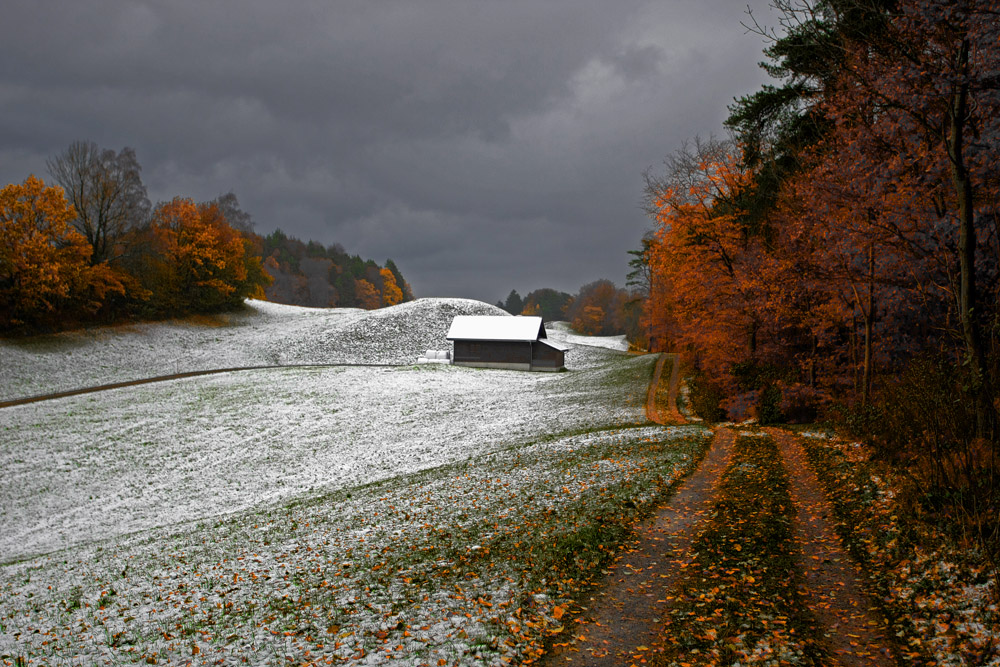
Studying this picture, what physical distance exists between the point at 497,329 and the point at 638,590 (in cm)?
4432

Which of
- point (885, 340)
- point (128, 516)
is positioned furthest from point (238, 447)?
point (885, 340)

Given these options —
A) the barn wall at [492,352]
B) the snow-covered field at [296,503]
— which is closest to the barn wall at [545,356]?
the barn wall at [492,352]

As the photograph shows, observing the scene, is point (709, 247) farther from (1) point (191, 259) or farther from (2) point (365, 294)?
(2) point (365, 294)

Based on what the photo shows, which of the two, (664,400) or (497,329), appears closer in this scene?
(664,400)

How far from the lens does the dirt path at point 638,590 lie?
19.8 ft

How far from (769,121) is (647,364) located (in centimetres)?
2392

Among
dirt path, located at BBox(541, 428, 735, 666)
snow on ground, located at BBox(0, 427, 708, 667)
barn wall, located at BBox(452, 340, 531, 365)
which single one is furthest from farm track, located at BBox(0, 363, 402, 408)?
dirt path, located at BBox(541, 428, 735, 666)

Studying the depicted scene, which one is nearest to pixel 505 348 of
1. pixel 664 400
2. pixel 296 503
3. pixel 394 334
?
pixel 394 334

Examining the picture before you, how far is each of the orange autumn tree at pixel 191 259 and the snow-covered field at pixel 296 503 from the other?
1591cm

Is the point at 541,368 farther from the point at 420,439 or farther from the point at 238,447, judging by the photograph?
the point at 238,447

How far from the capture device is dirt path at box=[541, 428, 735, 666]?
6.04 m

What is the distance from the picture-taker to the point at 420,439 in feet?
79.8

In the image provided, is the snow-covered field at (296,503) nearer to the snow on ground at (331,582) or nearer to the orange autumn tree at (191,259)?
the snow on ground at (331,582)

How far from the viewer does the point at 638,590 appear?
737 centimetres
